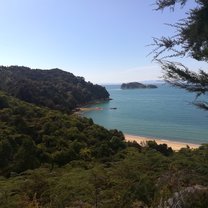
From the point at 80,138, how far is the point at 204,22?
24995 mm

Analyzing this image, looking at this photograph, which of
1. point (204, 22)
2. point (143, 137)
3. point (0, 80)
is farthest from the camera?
point (0, 80)

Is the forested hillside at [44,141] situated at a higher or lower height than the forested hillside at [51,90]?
lower

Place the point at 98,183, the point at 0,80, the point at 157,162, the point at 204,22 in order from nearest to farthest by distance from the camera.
→ the point at 204,22
the point at 98,183
the point at 157,162
the point at 0,80

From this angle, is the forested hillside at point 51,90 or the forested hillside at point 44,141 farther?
the forested hillside at point 51,90

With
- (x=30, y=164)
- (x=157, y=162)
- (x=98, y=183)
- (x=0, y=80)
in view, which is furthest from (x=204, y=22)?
(x=0, y=80)

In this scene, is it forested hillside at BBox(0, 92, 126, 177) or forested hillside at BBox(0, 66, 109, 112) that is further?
forested hillside at BBox(0, 66, 109, 112)

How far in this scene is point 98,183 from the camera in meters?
8.47

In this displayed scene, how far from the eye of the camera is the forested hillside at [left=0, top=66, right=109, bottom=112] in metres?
71.3

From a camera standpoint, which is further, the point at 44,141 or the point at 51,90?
the point at 51,90

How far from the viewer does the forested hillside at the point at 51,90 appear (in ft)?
234

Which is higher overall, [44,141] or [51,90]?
[51,90]

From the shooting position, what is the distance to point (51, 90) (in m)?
86.5

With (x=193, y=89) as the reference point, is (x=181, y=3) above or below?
above

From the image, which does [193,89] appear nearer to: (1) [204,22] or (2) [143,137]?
(1) [204,22]
